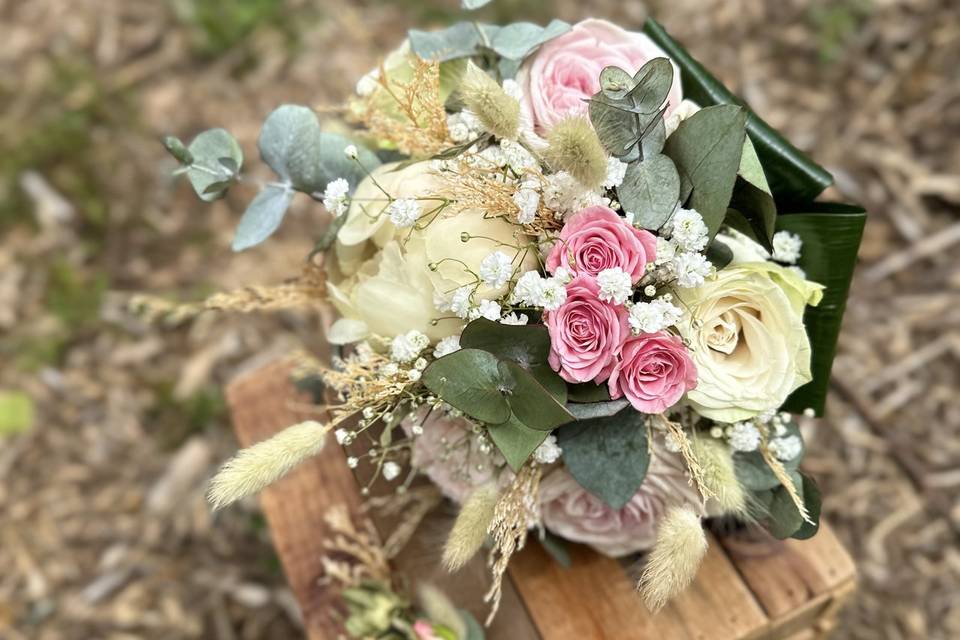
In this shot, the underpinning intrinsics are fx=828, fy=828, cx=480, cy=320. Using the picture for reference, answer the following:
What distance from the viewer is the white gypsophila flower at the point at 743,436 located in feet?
2.67

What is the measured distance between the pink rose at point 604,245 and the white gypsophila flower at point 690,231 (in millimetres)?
22

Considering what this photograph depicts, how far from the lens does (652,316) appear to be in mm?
701

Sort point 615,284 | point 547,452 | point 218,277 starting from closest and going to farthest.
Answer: point 615,284 → point 547,452 → point 218,277

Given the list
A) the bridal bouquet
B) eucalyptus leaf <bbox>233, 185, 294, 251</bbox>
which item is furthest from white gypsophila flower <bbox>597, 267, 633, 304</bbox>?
eucalyptus leaf <bbox>233, 185, 294, 251</bbox>

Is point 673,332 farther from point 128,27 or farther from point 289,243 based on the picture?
point 128,27

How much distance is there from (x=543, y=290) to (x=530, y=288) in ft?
0.04

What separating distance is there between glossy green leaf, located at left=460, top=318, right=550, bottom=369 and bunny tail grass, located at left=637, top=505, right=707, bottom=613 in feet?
0.61

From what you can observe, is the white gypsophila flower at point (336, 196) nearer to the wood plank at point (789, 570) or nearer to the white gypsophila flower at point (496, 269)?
the white gypsophila flower at point (496, 269)

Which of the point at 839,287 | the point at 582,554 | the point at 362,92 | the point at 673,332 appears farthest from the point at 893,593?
the point at 362,92

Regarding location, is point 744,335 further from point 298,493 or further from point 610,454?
point 298,493

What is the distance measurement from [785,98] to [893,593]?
1.12 metres

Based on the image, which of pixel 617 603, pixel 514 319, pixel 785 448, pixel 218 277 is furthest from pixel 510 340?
pixel 218 277

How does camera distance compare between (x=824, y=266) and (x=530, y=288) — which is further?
(x=824, y=266)

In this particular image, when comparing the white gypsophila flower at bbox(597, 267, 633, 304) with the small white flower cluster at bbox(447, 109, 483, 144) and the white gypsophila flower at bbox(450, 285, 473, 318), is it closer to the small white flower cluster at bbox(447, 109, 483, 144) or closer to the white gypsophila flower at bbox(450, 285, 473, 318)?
the white gypsophila flower at bbox(450, 285, 473, 318)
